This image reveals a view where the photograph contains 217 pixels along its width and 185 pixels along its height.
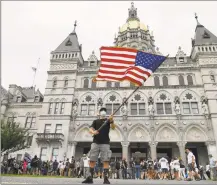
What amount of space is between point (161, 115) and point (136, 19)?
1401 inches

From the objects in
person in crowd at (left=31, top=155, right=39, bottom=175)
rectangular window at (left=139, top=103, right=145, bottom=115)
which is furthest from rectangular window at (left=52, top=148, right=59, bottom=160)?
rectangular window at (left=139, top=103, right=145, bottom=115)

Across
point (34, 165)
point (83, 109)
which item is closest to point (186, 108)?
point (83, 109)

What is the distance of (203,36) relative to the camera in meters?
37.1

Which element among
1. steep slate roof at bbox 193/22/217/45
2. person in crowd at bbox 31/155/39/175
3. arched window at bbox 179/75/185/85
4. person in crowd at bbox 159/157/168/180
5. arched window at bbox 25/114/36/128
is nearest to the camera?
person in crowd at bbox 159/157/168/180

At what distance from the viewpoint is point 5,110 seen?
35250 mm

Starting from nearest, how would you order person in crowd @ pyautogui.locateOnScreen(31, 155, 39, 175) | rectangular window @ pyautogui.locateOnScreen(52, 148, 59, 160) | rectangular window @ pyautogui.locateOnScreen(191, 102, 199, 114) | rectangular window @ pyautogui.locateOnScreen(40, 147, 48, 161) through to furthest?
person in crowd @ pyautogui.locateOnScreen(31, 155, 39, 175) → rectangular window @ pyautogui.locateOnScreen(52, 148, 59, 160) → rectangular window @ pyautogui.locateOnScreen(40, 147, 48, 161) → rectangular window @ pyautogui.locateOnScreen(191, 102, 199, 114)

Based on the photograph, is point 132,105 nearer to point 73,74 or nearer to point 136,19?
point 73,74

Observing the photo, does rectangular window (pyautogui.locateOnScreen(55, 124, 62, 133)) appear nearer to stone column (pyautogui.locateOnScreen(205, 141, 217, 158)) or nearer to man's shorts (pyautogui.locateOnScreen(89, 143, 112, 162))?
stone column (pyautogui.locateOnScreen(205, 141, 217, 158))

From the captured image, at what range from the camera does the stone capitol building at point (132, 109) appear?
29844 millimetres

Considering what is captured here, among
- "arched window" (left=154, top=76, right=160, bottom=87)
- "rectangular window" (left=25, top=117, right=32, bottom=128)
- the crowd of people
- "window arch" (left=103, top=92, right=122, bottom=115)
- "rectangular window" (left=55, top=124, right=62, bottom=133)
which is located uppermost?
"arched window" (left=154, top=76, right=160, bottom=87)

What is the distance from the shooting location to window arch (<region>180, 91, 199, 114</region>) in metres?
31.1

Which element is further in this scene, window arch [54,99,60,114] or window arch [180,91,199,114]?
window arch [54,99,60,114]

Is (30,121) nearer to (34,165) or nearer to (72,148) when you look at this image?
(72,148)

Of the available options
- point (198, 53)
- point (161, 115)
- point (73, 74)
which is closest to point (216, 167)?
point (161, 115)
